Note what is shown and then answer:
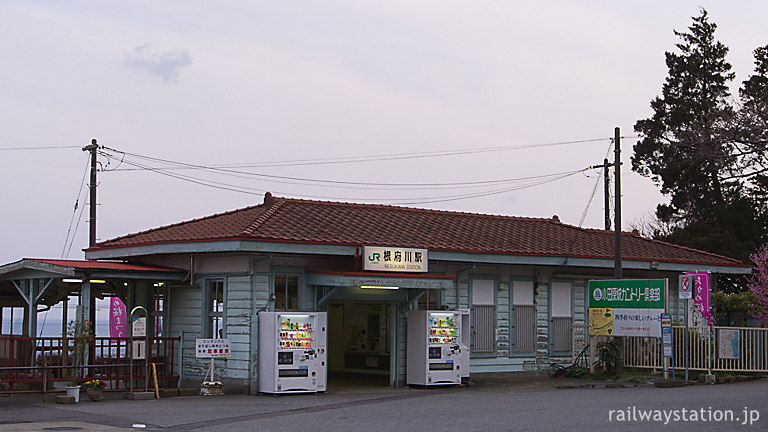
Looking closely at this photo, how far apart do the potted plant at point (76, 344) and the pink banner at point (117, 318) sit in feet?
18.3

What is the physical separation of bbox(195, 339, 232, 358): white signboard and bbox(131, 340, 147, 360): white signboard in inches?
41.9

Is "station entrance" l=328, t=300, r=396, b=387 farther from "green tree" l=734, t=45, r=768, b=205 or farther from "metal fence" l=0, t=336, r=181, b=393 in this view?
"green tree" l=734, t=45, r=768, b=205

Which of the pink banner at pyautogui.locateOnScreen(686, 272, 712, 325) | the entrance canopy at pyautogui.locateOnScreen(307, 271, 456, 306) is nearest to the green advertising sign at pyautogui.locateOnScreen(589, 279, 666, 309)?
the pink banner at pyautogui.locateOnScreen(686, 272, 712, 325)

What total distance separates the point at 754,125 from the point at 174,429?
32070 millimetres

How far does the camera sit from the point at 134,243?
2166 cm

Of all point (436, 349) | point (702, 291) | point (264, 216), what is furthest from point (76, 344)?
point (702, 291)

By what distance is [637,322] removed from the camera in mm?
23125

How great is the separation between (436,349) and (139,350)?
21.8ft

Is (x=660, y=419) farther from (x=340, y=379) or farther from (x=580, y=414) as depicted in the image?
(x=340, y=379)

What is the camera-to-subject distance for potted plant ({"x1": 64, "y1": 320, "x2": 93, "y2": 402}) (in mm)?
18016

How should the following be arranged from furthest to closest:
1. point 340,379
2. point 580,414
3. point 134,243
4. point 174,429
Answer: point 340,379, point 134,243, point 580,414, point 174,429

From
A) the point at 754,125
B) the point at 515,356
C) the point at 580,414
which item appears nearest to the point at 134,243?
the point at 515,356

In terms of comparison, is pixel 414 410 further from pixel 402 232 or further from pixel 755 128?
pixel 755 128

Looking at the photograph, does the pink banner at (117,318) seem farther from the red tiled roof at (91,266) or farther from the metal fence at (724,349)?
the metal fence at (724,349)
